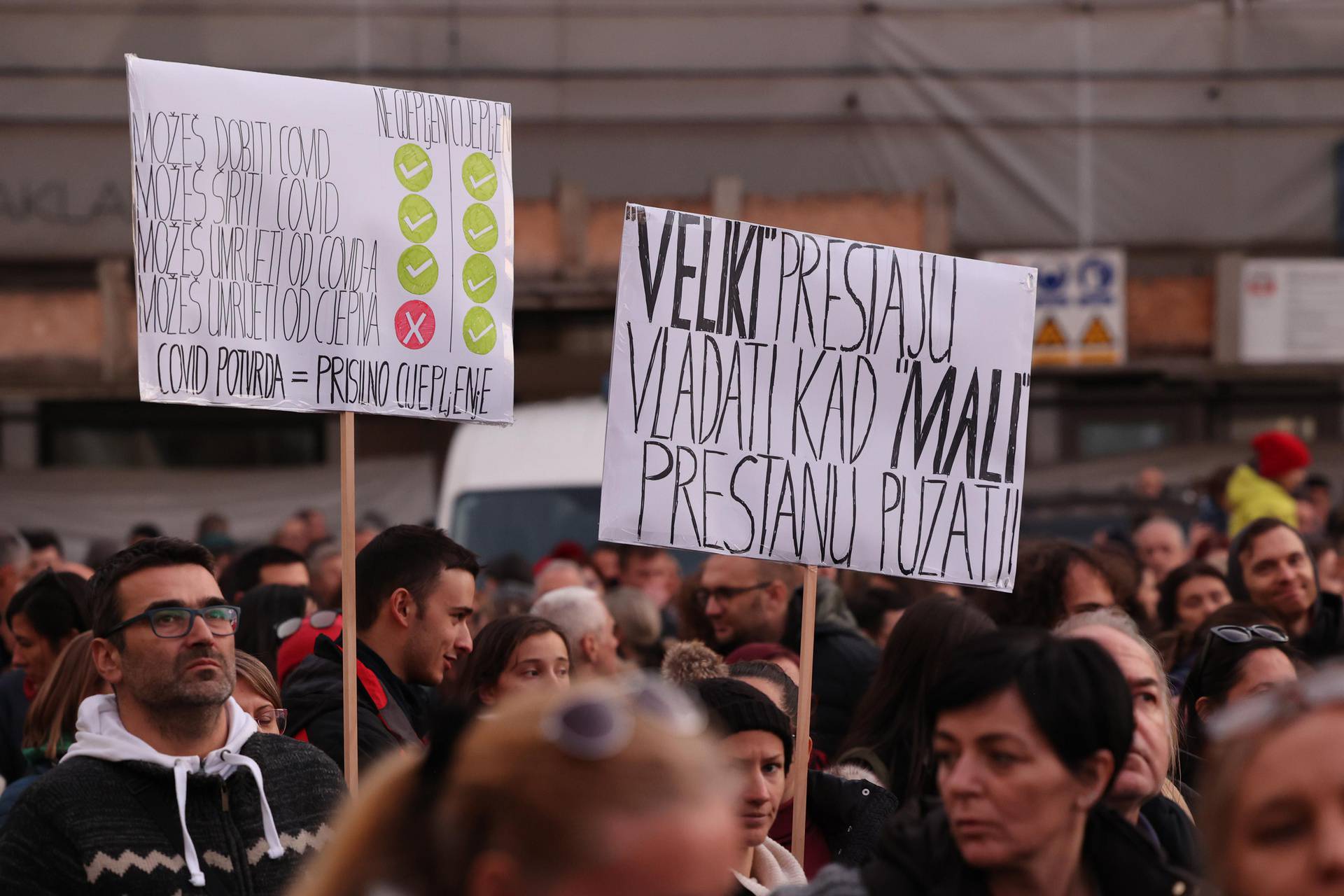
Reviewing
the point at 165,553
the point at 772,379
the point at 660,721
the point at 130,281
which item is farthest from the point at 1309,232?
the point at 660,721

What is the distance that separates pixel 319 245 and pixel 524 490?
612 cm

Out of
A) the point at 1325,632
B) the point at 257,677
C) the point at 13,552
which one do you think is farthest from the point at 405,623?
the point at 13,552

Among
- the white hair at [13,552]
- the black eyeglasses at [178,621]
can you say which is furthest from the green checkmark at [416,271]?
the white hair at [13,552]

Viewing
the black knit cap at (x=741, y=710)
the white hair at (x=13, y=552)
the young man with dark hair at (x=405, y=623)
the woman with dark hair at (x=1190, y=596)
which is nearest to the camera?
the black knit cap at (x=741, y=710)

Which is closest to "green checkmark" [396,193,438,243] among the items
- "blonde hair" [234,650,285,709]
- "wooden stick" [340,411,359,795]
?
"wooden stick" [340,411,359,795]

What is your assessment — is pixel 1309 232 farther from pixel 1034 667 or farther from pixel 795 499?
pixel 1034 667

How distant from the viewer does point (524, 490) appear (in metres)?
10.5

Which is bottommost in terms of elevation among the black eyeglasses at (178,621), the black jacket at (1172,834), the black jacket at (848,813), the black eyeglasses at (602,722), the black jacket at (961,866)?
the black jacket at (848,813)

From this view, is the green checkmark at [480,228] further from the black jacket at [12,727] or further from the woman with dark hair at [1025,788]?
the woman with dark hair at [1025,788]

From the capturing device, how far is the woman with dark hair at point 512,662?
4531 mm

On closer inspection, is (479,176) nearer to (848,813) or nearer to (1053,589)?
(848,813)

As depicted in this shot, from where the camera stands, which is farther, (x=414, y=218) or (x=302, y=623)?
(x=302, y=623)

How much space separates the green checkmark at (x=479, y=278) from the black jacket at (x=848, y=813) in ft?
5.00

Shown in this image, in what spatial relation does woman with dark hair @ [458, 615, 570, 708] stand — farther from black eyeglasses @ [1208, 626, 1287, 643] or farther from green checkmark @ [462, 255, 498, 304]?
black eyeglasses @ [1208, 626, 1287, 643]
